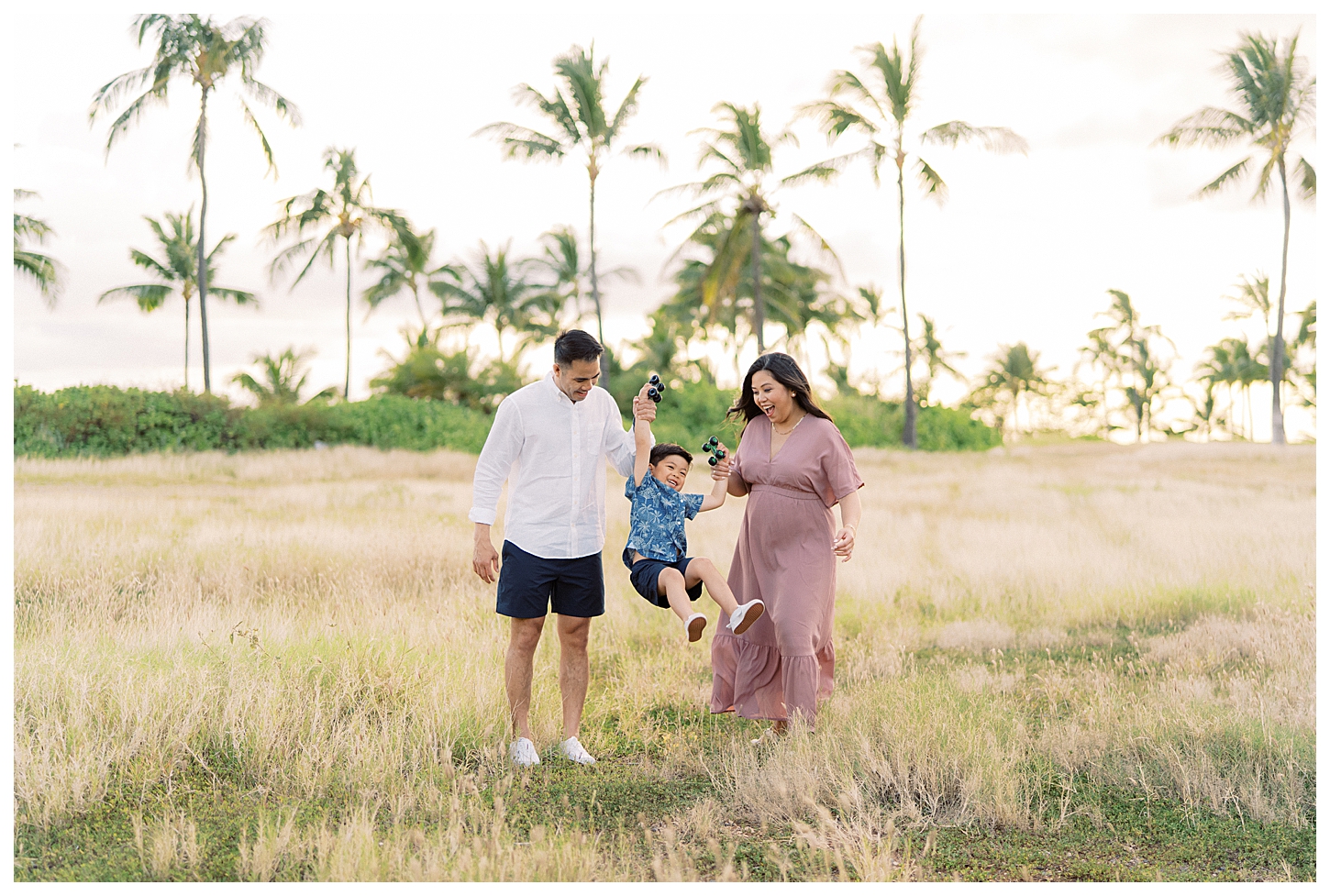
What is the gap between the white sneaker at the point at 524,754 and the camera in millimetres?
4121

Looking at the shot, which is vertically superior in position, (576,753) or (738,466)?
(738,466)

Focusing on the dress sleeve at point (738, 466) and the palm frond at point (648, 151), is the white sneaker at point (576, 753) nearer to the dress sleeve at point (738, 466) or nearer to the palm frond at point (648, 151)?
the dress sleeve at point (738, 466)

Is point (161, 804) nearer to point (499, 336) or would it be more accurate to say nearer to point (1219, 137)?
point (1219, 137)

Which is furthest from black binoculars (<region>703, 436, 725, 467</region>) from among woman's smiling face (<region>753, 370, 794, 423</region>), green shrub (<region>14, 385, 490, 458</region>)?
green shrub (<region>14, 385, 490, 458</region>)

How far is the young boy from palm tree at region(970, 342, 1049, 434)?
176 ft

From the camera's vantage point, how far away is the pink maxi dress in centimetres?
424

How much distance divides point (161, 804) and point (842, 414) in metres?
32.0

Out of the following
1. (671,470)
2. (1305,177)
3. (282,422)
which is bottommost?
(671,470)

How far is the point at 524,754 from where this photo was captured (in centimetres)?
413

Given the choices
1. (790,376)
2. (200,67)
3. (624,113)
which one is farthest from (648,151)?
(790,376)

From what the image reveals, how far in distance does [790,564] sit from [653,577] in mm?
670

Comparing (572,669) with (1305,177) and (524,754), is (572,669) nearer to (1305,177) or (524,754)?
(524,754)

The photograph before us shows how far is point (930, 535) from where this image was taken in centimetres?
1145

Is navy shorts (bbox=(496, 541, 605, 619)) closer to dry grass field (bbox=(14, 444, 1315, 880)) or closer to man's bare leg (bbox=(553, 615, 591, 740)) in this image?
man's bare leg (bbox=(553, 615, 591, 740))
